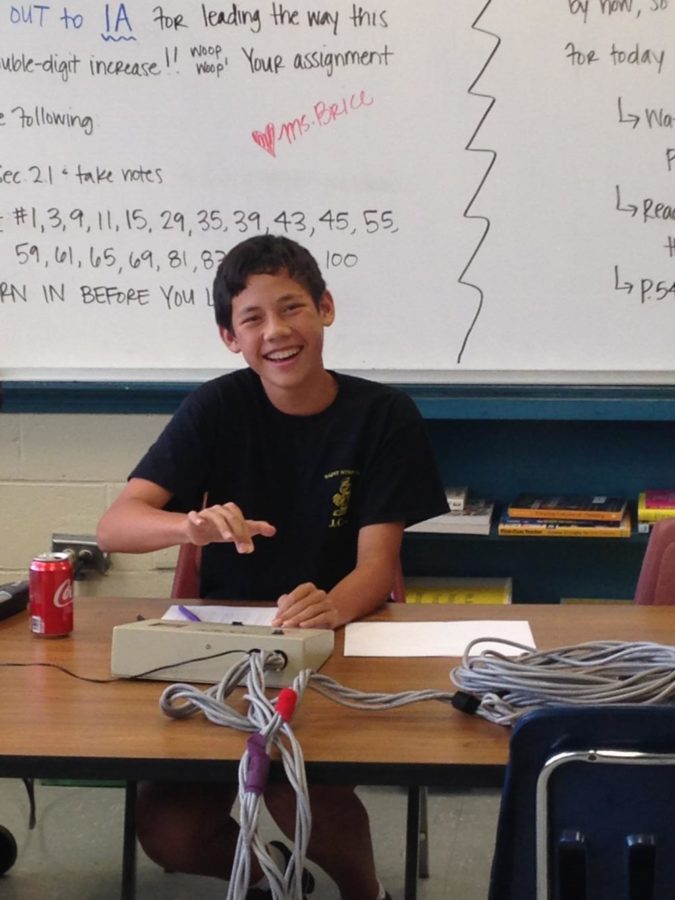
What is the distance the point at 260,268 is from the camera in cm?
216

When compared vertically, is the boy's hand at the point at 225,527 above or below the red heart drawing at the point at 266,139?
below

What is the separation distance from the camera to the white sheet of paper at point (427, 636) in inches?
66.9

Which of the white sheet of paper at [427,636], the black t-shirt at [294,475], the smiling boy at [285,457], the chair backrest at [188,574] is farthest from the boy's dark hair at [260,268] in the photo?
the white sheet of paper at [427,636]

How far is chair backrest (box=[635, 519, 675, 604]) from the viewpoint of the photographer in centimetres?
216

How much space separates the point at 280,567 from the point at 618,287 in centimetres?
118

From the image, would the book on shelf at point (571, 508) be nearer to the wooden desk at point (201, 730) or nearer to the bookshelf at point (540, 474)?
the bookshelf at point (540, 474)

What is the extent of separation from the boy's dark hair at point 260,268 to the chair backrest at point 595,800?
4.10ft

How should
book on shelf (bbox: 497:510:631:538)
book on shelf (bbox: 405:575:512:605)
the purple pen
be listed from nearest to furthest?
the purple pen, book on shelf (bbox: 497:510:631:538), book on shelf (bbox: 405:575:512:605)

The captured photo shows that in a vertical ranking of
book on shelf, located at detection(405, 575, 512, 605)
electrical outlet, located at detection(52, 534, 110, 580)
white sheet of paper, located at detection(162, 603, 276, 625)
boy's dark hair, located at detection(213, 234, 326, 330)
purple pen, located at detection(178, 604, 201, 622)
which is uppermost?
boy's dark hair, located at detection(213, 234, 326, 330)

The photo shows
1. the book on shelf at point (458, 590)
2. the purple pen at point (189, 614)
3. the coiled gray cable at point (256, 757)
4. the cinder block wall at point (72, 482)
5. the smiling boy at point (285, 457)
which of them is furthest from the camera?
the cinder block wall at point (72, 482)

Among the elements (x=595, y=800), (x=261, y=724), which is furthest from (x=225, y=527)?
(x=595, y=800)

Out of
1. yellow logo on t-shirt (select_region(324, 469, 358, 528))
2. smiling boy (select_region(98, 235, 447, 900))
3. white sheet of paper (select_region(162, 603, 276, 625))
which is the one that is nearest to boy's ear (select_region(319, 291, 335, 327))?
smiling boy (select_region(98, 235, 447, 900))

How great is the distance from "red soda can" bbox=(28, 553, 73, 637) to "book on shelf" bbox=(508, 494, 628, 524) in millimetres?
1352

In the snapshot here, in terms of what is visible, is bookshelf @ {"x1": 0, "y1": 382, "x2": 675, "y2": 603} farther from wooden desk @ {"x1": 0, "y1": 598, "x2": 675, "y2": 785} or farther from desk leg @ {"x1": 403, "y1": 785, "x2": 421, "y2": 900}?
wooden desk @ {"x1": 0, "y1": 598, "x2": 675, "y2": 785}
